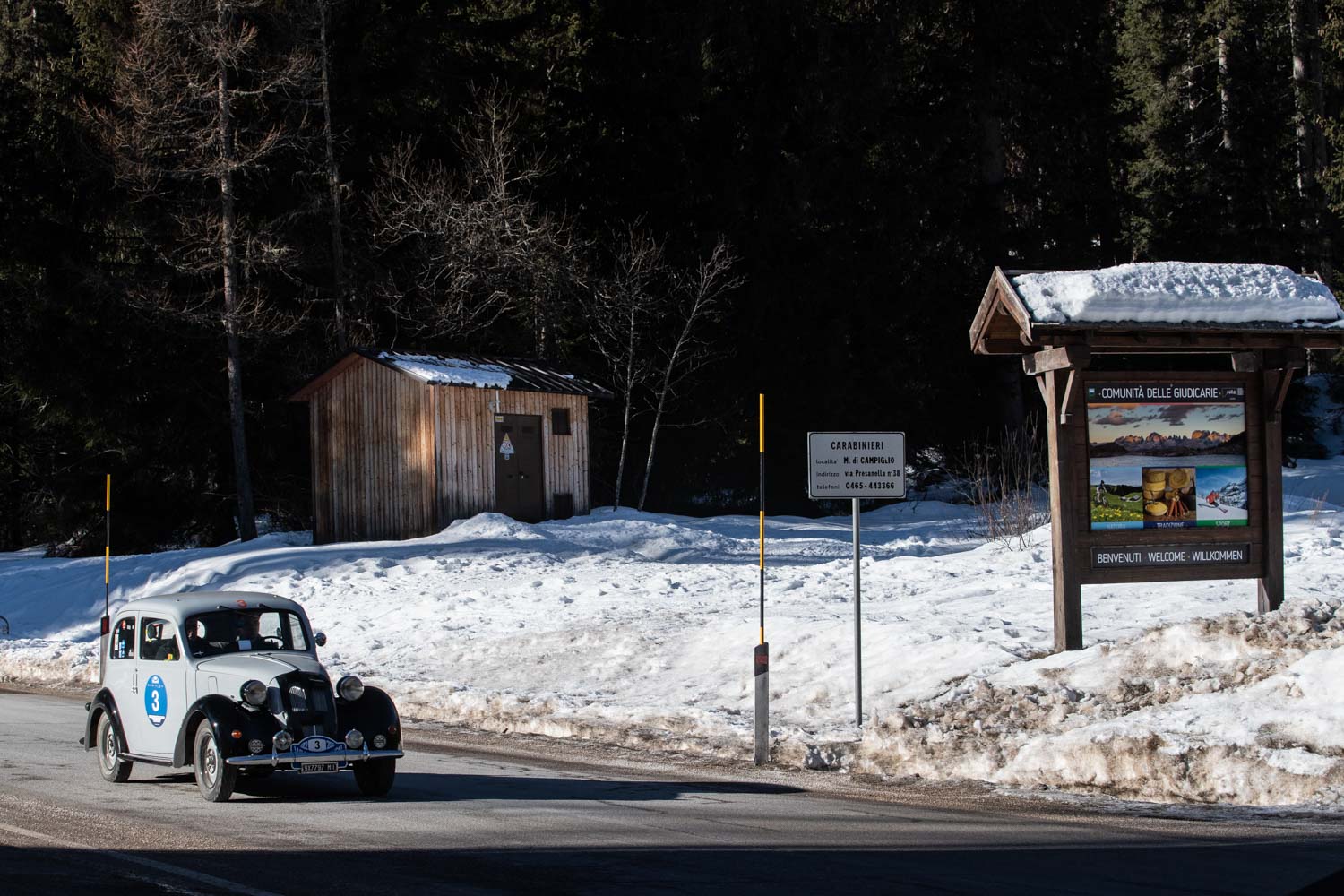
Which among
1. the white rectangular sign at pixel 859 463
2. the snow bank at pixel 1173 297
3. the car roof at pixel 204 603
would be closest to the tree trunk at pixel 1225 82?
the snow bank at pixel 1173 297

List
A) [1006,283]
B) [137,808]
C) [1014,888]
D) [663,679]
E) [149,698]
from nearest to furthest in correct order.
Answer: [1014,888]
[137,808]
[149,698]
[1006,283]
[663,679]

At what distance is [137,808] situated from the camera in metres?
10.0

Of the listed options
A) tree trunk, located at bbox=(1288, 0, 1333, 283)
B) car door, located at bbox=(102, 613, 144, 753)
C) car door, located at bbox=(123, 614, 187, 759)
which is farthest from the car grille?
tree trunk, located at bbox=(1288, 0, 1333, 283)

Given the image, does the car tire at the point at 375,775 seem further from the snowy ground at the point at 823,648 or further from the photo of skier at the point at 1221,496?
the photo of skier at the point at 1221,496

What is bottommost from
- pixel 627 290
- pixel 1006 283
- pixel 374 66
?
pixel 1006 283

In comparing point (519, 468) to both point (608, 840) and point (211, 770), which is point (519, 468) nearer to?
point (211, 770)

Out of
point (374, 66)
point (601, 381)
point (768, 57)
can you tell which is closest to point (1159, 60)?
point (768, 57)

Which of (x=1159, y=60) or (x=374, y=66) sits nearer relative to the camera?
(x=374, y=66)

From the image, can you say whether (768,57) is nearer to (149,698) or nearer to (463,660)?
(463,660)

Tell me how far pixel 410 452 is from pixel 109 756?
18753 millimetres

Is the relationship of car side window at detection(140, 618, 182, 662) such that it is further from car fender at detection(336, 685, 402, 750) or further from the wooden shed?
the wooden shed

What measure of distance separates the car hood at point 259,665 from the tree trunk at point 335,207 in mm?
26698

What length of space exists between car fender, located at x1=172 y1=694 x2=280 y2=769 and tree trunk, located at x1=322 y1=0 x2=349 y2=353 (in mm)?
27385

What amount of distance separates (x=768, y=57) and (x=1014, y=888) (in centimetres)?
3670
